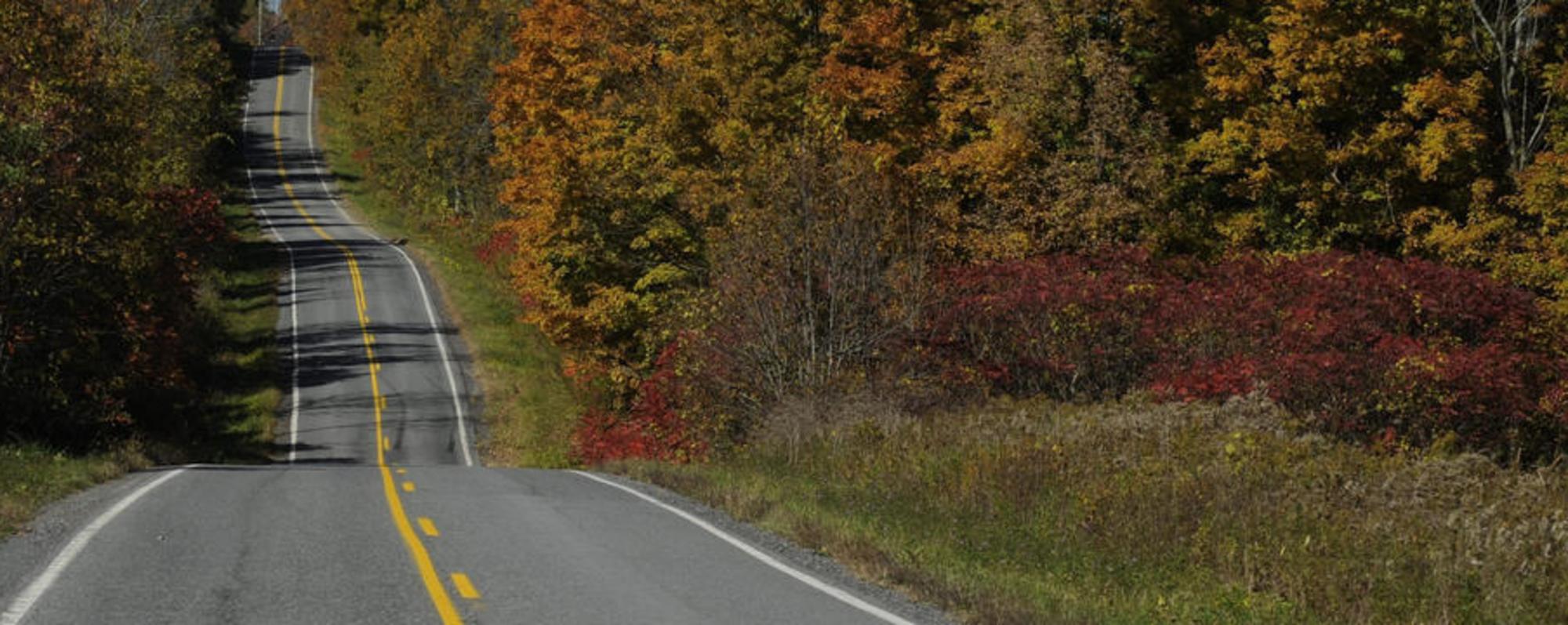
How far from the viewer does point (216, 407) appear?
42375 millimetres

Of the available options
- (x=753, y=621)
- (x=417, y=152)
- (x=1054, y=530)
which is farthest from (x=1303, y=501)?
(x=417, y=152)

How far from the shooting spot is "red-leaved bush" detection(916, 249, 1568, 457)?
23391mm

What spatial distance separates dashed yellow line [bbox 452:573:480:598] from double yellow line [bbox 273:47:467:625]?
0.18 feet

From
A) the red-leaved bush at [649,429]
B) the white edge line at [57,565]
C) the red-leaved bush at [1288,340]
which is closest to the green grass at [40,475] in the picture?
the white edge line at [57,565]

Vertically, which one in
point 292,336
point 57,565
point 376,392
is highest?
point 57,565

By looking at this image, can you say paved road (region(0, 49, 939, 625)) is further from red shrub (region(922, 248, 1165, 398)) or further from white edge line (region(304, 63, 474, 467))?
white edge line (region(304, 63, 474, 467))

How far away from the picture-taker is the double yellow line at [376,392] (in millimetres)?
11220

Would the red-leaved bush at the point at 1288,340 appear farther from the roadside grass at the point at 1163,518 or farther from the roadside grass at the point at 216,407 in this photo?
the roadside grass at the point at 216,407

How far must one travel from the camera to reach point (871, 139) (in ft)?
126

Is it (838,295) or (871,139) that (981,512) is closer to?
Answer: (838,295)

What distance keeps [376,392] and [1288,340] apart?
3051cm

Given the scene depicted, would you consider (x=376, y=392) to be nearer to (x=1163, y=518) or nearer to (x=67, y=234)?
(x=67, y=234)

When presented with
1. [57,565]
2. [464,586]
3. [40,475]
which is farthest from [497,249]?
[464,586]

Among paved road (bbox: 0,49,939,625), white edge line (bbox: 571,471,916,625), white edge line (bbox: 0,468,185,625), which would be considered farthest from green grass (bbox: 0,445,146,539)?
white edge line (bbox: 571,471,916,625)
